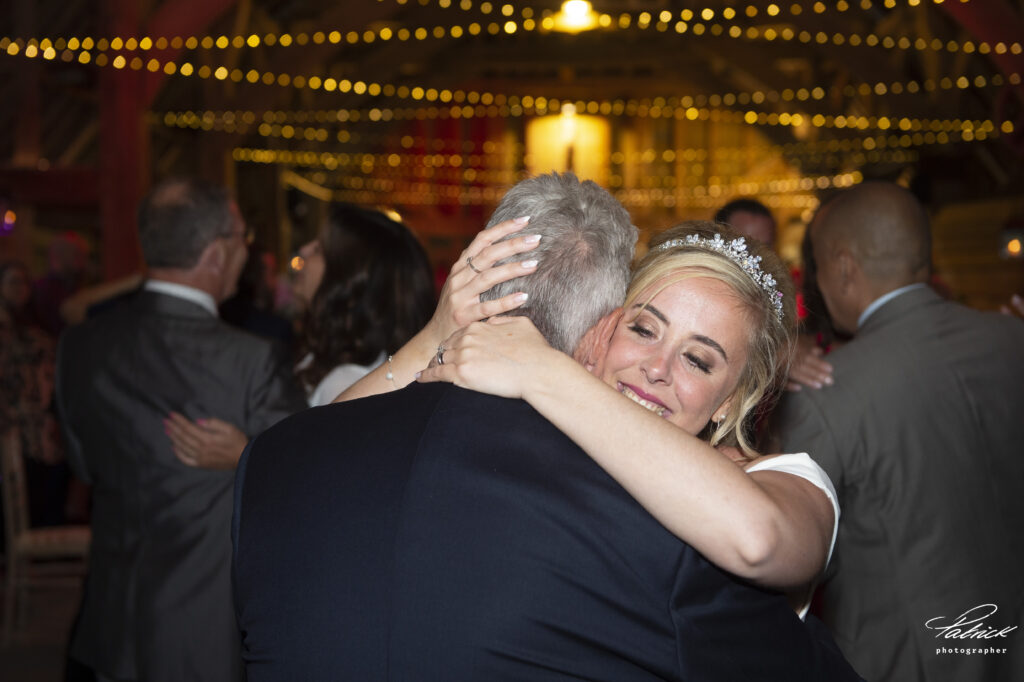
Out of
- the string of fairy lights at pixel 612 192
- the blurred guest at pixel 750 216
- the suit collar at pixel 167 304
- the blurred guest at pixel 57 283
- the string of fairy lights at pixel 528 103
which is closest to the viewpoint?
the suit collar at pixel 167 304

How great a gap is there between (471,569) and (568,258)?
421 millimetres

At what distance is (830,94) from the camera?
13.5 meters

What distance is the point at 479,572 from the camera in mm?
1105

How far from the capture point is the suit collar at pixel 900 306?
2.28 m

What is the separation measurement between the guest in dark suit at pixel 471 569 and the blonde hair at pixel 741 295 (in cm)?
50

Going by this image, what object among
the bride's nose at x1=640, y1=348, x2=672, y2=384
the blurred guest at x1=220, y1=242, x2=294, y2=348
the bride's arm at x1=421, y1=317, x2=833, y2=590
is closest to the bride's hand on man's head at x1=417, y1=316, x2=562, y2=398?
the bride's arm at x1=421, y1=317, x2=833, y2=590

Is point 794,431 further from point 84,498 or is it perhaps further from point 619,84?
point 619,84

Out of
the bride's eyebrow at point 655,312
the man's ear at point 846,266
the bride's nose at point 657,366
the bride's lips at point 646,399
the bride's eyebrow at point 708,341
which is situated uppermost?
the man's ear at point 846,266

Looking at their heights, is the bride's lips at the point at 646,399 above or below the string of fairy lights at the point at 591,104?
below

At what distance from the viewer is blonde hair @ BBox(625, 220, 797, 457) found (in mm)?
1616

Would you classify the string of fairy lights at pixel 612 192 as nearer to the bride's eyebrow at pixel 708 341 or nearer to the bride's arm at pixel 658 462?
the bride's eyebrow at pixel 708 341

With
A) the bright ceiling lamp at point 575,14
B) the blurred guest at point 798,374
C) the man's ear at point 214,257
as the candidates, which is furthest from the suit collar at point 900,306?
the bright ceiling lamp at point 575,14

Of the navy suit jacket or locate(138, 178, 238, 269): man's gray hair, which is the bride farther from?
locate(138, 178, 238, 269): man's gray hair

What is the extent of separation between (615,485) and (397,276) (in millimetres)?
1533
